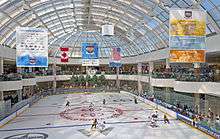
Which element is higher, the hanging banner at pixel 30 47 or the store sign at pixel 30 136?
Result: the hanging banner at pixel 30 47

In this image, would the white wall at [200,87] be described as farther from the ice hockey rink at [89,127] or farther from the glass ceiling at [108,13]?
the glass ceiling at [108,13]

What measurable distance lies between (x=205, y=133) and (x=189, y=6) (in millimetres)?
14256

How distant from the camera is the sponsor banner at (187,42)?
18547mm

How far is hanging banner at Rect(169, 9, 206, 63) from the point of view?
18062 mm

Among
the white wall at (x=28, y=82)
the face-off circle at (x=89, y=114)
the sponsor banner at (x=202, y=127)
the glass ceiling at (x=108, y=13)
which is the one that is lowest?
the face-off circle at (x=89, y=114)

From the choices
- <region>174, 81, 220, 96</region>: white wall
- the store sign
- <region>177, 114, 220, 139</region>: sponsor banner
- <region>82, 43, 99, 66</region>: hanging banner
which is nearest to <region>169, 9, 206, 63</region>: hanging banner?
<region>174, 81, 220, 96</region>: white wall

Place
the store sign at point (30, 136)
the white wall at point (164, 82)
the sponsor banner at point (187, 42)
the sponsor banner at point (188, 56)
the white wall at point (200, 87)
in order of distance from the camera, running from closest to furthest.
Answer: the sponsor banner at point (187, 42) < the sponsor banner at point (188, 56) < the store sign at point (30, 136) < the white wall at point (200, 87) < the white wall at point (164, 82)

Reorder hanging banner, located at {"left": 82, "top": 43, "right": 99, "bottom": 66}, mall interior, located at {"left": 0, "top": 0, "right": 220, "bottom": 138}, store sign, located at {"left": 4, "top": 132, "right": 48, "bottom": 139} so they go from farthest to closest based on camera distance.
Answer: hanging banner, located at {"left": 82, "top": 43, "right": 99, "bottom": 66} → store sign, located at {"left": 4, "top": 132, "right": 48, "bottom": 139} → mall interior, located at {"left": 0, "top": 0, "right": 220, "bottom": 138}

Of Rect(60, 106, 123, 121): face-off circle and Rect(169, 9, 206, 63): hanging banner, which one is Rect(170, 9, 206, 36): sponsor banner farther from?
Rect(60, 106, 123, 121): face-off circle

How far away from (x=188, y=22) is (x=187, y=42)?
1.44 meters

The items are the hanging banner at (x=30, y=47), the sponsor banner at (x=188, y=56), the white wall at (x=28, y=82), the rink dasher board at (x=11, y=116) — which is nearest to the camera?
the sponsor banner at (x=188, y=56)

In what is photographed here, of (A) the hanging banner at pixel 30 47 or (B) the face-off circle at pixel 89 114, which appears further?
(B) the face-off circle at pixel 89 114

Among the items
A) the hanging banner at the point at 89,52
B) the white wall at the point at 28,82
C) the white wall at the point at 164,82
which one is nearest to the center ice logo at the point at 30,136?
the hanging banner at the point at 89,52

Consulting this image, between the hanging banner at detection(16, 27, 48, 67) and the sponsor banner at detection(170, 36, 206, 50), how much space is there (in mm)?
10702
